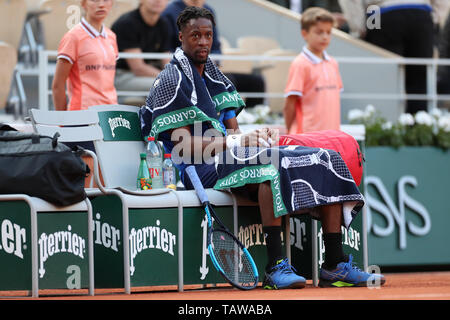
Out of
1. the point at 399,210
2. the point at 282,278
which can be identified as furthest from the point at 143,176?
the point at 399,210

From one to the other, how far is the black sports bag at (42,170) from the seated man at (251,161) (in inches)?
24.3

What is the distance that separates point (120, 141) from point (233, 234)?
919 millimetres

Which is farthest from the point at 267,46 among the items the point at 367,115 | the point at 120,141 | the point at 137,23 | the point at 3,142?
the point at 3,142

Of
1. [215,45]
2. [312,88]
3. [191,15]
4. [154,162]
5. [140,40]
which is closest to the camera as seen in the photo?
[191,15]

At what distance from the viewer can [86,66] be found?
598 cm

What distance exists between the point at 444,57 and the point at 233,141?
5.60 m

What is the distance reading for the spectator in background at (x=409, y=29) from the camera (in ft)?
27.9

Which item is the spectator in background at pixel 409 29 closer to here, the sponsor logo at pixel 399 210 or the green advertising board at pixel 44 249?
the sponsor logo at pixel 399 210

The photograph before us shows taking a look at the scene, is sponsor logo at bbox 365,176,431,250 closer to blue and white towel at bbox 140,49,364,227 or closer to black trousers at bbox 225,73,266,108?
black trousers at bbox 225,73,266,108

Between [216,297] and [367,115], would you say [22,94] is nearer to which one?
[367,115]

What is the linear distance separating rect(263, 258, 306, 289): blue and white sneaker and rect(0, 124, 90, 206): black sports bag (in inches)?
41.2

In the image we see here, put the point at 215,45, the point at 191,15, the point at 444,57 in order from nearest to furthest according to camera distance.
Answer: the point at 191,15, the point at 215,45, the point at 444,57

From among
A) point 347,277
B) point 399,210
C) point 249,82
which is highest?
point 249,82

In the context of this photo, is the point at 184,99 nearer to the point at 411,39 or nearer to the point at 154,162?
the point at 154,162
